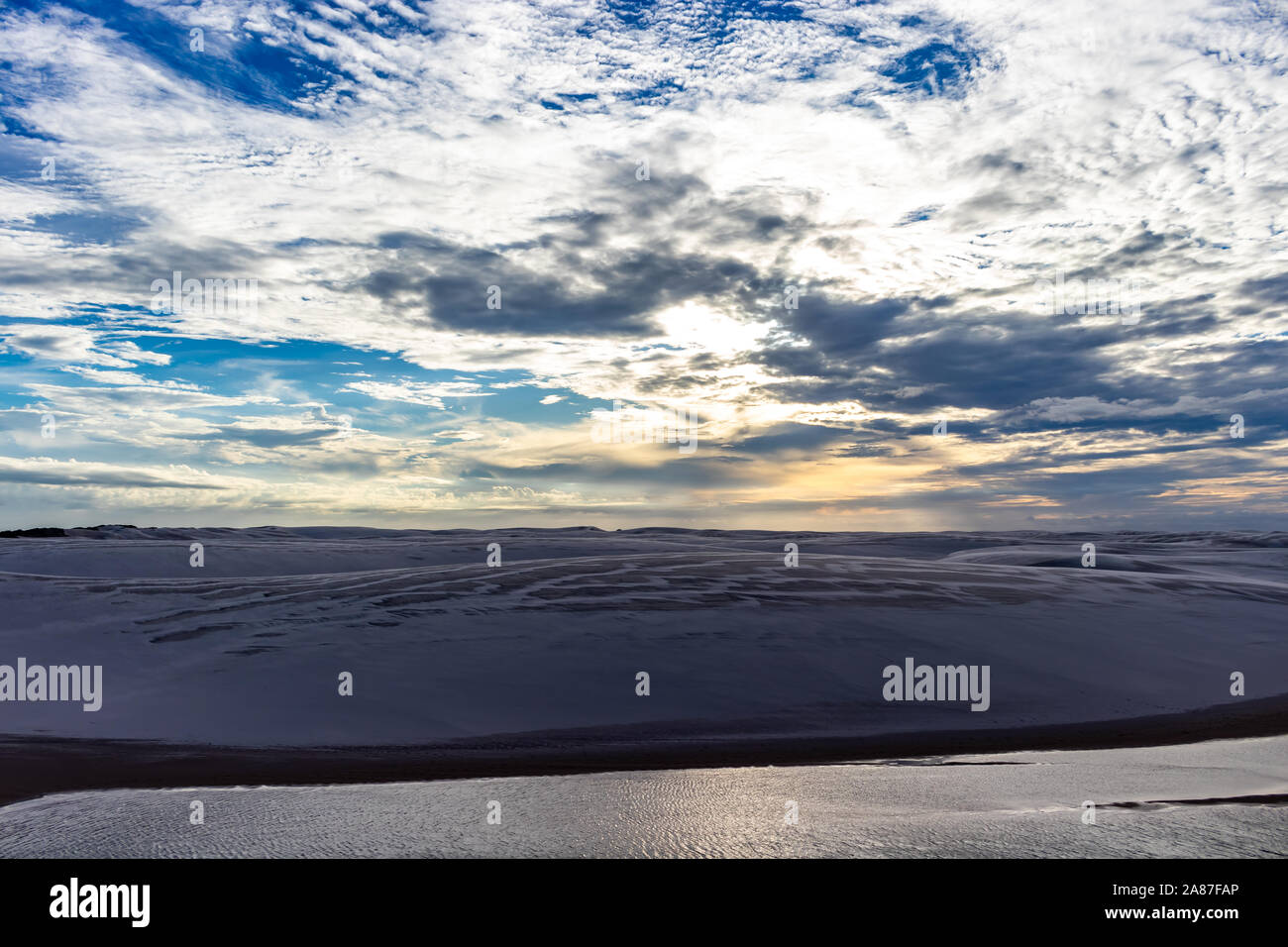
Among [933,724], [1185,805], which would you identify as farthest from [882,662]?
[1185,805]

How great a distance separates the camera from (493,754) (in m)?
5.98

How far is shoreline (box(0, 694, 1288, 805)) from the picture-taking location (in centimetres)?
535

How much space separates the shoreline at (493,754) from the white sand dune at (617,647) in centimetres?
21

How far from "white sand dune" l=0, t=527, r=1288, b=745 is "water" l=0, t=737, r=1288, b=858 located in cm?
144

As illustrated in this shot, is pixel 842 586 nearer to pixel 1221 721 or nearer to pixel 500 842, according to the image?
pixel 1221 721

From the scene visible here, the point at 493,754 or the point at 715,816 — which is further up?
the point at 715,816

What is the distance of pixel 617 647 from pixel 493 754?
2.17 meters

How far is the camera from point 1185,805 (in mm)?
4398
